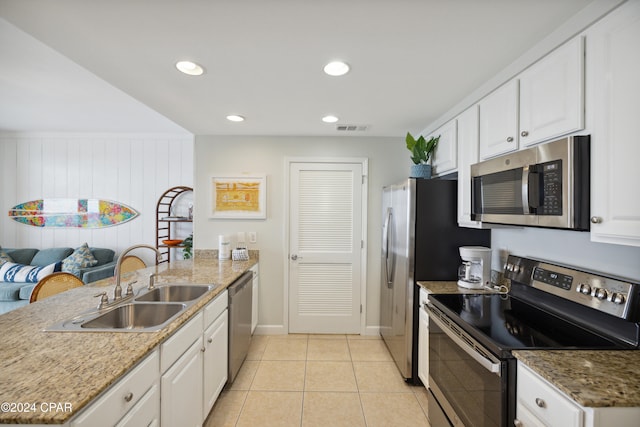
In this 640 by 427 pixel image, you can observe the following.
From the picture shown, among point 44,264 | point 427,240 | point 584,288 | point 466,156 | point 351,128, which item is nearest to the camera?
point 584,288

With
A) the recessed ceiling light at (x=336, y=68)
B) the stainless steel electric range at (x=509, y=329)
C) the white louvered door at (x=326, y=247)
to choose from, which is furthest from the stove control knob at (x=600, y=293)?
the white louvered door at (x=326, y=247)

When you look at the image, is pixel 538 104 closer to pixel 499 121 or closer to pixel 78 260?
pixel 499 121

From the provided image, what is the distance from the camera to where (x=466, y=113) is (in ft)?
6.66

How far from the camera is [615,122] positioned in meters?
1.00

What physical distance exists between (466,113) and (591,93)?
0.98 m

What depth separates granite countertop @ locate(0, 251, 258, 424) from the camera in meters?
0.77

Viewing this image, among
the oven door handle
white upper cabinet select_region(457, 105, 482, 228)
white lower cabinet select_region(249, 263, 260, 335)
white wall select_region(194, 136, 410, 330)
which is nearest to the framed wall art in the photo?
white wall select_region(194, 136, 410, 330)

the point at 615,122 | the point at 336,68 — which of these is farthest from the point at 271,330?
the point at 615,122

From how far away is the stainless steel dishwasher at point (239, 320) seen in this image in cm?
216

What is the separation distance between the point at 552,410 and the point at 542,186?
3.00 ft

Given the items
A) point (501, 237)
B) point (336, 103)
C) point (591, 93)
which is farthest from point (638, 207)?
point (336, 103)

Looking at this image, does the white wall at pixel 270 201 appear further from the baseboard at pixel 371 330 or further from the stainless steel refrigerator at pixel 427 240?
the stainless steel refrigerator at pixel 427 240

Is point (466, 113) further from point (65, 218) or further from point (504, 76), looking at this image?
point (65, 218)

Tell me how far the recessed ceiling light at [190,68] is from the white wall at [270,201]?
4.98ft
